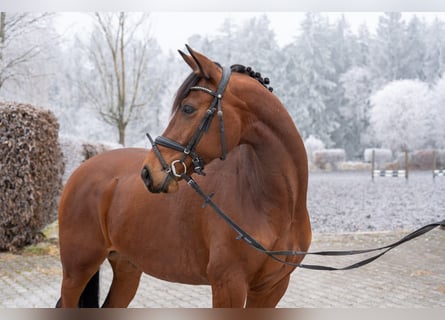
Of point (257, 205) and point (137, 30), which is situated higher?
point (137, 30)

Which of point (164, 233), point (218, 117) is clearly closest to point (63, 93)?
point (164, 233)

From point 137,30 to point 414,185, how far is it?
2695mm

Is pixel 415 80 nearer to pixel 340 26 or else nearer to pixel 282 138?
pixel 340 26

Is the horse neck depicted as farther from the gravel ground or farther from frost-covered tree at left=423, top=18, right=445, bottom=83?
frost-covered tree at left=423, top=18, right=445, bottom=83

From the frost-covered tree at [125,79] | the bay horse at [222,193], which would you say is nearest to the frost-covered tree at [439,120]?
the bay horse at [222,193]

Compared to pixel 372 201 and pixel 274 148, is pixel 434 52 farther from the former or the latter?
pixel 274 148

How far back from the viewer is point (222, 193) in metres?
1.72

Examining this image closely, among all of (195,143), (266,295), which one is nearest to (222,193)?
(195,143)

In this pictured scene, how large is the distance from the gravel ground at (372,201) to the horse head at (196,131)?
6.78 ft

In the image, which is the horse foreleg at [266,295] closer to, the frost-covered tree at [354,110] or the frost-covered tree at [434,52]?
the frost-covered tree at [354,110]

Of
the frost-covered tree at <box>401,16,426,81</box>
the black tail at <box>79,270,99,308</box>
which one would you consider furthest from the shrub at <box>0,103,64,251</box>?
the frost-covered tree at <box>401,16,426,81</box>

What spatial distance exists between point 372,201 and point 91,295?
2526 mm

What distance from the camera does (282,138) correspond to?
1.67 m

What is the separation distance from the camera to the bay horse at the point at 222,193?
5.16 feet
